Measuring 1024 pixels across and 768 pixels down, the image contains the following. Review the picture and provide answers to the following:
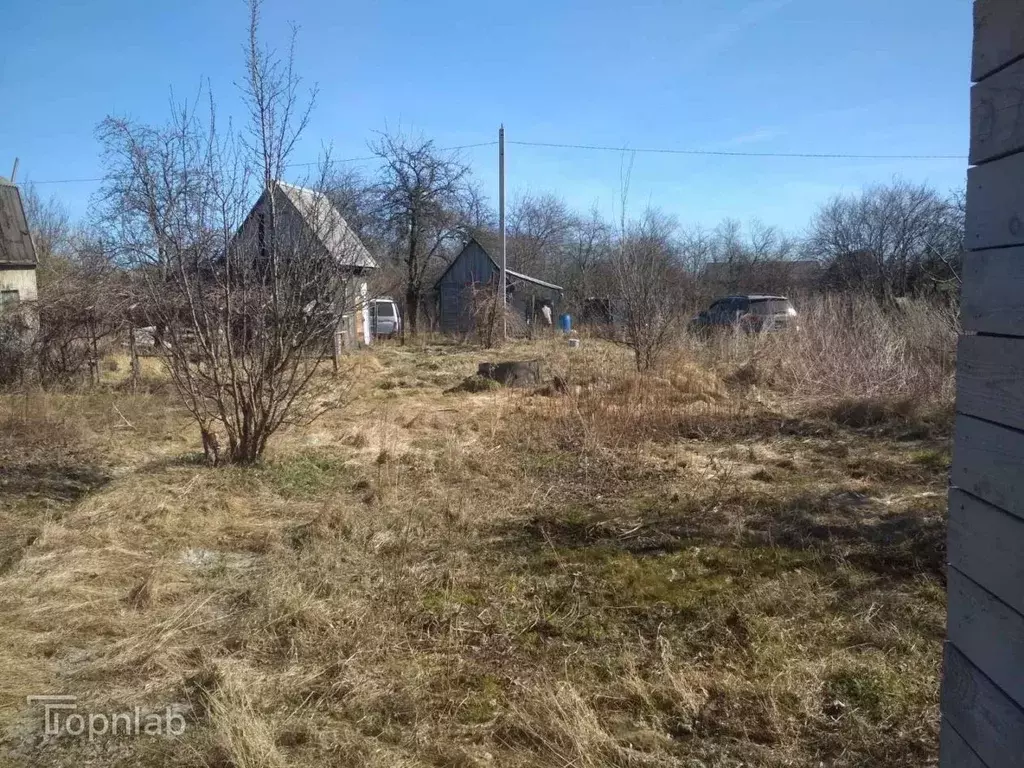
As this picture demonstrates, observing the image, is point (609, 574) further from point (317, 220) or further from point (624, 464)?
point (317, 220)

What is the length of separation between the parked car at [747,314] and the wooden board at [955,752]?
13.5 metres

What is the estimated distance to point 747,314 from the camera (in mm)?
16844

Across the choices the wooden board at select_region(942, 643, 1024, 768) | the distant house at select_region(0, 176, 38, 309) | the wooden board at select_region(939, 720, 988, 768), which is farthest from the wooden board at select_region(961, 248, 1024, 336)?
the distant house at select_region(0, 176, 38, 309)

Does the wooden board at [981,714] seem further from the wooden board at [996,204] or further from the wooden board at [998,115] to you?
the wooden board at [998,115]

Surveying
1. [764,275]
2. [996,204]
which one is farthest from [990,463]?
[764,275]

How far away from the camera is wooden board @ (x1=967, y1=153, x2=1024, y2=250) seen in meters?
1.42

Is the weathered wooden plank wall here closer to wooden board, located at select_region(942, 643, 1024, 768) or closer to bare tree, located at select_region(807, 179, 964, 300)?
wooden board, located at select_region(942, 643, 1024, 768)

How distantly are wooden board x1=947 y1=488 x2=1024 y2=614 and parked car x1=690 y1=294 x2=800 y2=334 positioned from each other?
44.3ft

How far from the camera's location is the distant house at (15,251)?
14578 mm

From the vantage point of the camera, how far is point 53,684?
3.13 metres

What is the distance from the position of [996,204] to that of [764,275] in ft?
111

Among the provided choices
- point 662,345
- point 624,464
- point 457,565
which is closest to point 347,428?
point 624,464

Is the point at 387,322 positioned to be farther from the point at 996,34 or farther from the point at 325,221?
the point at 996,34

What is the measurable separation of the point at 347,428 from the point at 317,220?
2.88 meters
